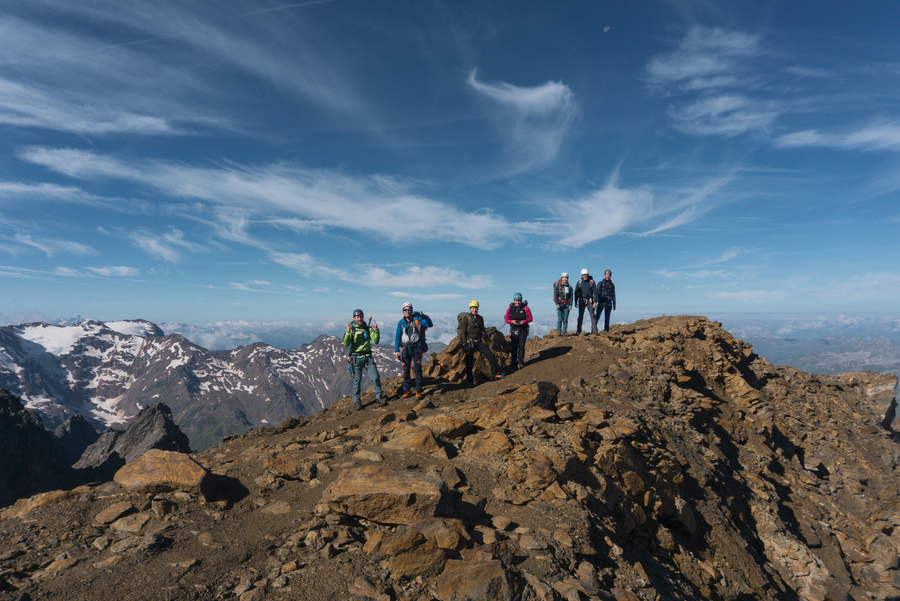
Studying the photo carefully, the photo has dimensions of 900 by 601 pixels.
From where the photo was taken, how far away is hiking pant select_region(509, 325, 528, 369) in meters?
21.6

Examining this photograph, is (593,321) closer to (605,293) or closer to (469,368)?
(605,293)

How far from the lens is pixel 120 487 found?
894 centimetres

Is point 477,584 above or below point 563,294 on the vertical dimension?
below

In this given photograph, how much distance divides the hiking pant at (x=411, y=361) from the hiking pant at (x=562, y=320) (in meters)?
12.0

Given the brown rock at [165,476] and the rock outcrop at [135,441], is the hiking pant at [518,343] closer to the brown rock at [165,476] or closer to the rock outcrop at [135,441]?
the brown rock at [165,476]

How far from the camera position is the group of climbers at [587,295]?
24875mm

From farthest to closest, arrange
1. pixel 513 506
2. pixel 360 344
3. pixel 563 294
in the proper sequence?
pixel 563 294
pixel 360 344
pixel 513 506

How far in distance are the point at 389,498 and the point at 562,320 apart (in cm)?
2195

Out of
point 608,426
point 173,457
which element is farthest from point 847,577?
point 173,457

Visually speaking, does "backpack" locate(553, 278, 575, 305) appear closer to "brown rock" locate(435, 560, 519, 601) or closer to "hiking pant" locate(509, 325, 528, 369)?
"hiking pant" locate(509, 325, 528, 369)

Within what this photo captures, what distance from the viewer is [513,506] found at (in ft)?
29.9

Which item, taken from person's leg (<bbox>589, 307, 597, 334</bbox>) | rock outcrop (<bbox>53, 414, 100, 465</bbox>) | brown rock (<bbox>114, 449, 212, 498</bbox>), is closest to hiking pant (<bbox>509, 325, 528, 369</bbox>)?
person's leg (<bbox>589, 307, 597, 334</bbox>)

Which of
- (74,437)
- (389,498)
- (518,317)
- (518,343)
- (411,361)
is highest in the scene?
(518,317)

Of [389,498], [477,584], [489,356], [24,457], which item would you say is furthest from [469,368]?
[24,457]
